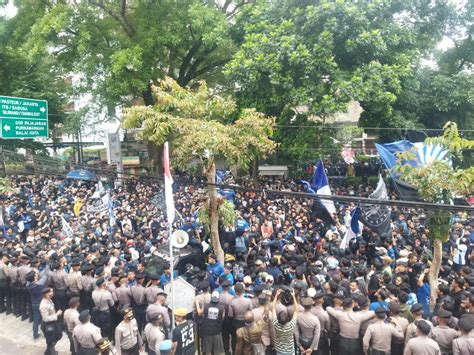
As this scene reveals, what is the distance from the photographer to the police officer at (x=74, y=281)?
8.17 m

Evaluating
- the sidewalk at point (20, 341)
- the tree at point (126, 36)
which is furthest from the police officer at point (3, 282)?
the tree at point (126, 36)

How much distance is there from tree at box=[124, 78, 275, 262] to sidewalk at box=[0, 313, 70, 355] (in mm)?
3721

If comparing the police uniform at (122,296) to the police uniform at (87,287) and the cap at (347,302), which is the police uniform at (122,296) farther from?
the cap at (347,302)

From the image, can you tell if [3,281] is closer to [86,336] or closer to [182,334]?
[86,336]

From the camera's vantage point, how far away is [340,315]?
20.1 ft

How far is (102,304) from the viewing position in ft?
24.0

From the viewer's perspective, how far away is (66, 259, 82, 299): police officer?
817 cm

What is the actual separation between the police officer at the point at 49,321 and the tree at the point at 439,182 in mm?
6524

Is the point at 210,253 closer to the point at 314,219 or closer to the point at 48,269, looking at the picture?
the point at 48,269

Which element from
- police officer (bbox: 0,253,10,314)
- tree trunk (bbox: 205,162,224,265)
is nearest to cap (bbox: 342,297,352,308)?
tree trunk (bbox: 205,162,224,265)

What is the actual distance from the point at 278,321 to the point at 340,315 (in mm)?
922

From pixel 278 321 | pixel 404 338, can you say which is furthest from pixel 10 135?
pixel 404 338

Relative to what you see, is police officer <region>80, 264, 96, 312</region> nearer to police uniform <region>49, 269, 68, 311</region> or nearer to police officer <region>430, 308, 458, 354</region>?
police uniform <region>49, 269, 68, 311</region>

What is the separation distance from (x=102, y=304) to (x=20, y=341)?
2417 mm
